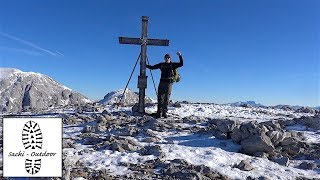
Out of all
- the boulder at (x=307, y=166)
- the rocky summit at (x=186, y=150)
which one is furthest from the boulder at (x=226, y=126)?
the boulder at (x=307, y=166)

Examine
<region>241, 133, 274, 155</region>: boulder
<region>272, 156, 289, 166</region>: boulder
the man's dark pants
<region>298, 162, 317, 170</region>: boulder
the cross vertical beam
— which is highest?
the cross vertical beam

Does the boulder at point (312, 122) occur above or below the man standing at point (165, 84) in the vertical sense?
below

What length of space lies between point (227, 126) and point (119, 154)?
4.20 m

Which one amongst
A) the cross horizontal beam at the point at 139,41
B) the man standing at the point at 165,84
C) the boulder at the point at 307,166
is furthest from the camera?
the cross horizontal beam at the point at 139,41

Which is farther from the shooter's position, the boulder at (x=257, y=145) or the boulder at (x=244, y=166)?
the boulder at (x=257, y=145)

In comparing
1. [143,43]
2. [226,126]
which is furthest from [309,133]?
[143,43]

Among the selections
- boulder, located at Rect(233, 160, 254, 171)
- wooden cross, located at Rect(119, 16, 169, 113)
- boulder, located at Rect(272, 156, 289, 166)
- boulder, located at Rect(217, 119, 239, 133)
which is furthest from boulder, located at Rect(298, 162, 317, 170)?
wooden cross, located at Rect(119, 16, 169, 113)

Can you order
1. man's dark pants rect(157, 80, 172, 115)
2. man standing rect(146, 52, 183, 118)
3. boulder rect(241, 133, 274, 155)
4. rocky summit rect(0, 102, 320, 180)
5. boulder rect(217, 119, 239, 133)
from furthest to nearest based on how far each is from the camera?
man's dark pants rect(157, 80, 172, 115)
man standing rect(146, 52, 183, 118)
boulder rect(217, 119, 239, 133)
boulder rect(241, 133, 274, 155)
rocky summit rect(0, 102, 320, 180)

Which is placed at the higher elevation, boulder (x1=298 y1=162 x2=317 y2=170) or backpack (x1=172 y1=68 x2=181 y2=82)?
backpack (x1=172 y1=68 x2=181 y2=82)

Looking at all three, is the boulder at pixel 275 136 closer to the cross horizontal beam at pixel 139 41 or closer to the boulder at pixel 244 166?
the boulder at pixel 244 166

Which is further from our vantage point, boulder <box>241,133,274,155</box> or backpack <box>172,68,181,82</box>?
backpack <box>172,68,181,82</box>

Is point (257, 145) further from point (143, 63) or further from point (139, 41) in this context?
point (139, 41)

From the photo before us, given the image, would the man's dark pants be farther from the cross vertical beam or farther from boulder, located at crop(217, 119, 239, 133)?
boulder, located at crop(217, 119, 239, 133)

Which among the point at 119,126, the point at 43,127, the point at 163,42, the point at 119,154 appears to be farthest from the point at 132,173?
the point at 163,42
